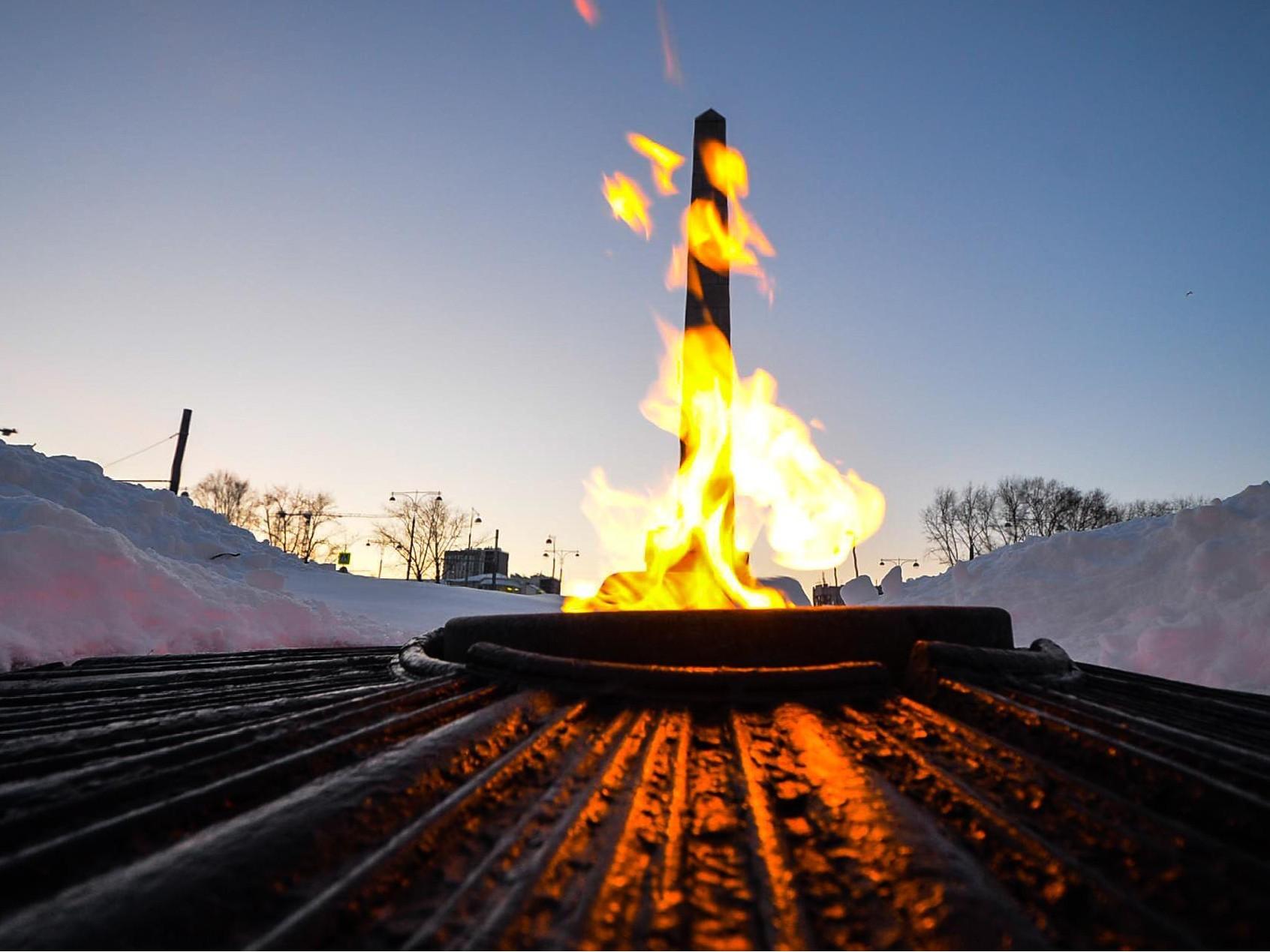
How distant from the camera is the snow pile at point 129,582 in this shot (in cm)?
521

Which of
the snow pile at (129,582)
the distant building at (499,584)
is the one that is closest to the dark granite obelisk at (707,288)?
the snow pile at (129,582)

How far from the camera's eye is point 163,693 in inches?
88.0

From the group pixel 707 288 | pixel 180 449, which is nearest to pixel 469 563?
pixel 180 449

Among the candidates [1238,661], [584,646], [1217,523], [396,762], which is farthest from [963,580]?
[396,762]

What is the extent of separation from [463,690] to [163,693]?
115 cm

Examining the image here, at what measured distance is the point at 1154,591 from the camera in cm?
736

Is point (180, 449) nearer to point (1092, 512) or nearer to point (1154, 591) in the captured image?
point (1154, 591)

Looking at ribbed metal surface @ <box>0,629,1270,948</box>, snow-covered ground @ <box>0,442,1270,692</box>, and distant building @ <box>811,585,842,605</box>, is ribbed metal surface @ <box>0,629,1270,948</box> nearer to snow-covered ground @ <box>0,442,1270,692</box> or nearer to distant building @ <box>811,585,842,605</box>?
snow-covered ground @ <box>0,442,1270,692</box>

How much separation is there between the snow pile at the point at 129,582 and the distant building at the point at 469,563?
130 feet

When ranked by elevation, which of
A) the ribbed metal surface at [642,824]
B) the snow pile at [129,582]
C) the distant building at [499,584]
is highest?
the distant building at [499,584]

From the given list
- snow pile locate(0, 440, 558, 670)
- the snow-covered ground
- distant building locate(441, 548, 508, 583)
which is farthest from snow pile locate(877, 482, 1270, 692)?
distant building locate(441, 548, 508, 583)

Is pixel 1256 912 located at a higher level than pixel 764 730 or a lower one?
lower

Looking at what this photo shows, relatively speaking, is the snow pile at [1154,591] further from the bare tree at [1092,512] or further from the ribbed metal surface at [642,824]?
the bare tree at [1092,512]

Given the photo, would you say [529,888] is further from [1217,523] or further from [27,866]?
[1217,523]
